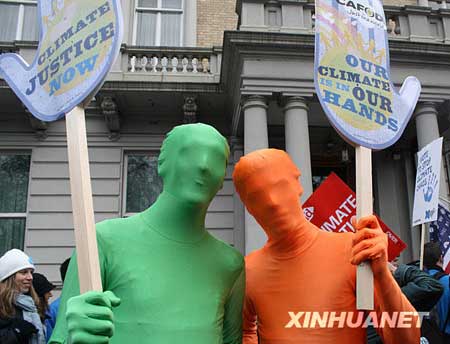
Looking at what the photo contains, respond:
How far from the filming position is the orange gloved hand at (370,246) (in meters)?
1.81

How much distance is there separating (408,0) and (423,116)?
4.90 m

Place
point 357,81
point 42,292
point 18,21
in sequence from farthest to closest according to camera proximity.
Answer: point 18,21, point 42,292, point 357,81

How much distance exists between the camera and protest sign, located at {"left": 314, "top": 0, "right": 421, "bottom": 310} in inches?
86.3

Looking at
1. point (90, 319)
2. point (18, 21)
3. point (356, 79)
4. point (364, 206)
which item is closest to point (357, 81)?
point (356, 79)

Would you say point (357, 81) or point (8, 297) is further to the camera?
point (8, 297)

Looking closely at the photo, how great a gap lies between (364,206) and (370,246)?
0.22m

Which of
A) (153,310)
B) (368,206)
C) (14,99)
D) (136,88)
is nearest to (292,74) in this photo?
(136,88)

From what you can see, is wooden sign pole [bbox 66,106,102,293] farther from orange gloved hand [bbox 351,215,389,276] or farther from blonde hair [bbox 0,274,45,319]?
blonde hair [bbox 0,274,45,319]

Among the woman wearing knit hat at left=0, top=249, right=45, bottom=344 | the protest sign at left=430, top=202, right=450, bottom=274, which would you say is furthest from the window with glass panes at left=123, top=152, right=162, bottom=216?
the woman wearing knit hat at left=0, top=249, right=45, bottom=344

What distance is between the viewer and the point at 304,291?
2.01 metres

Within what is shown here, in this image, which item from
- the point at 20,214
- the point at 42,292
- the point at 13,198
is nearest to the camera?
the point at 42,292

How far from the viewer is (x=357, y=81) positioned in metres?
2.26

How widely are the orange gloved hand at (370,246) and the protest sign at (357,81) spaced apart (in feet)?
0.95

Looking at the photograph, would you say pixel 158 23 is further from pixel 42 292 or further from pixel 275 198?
pixel 275 198
